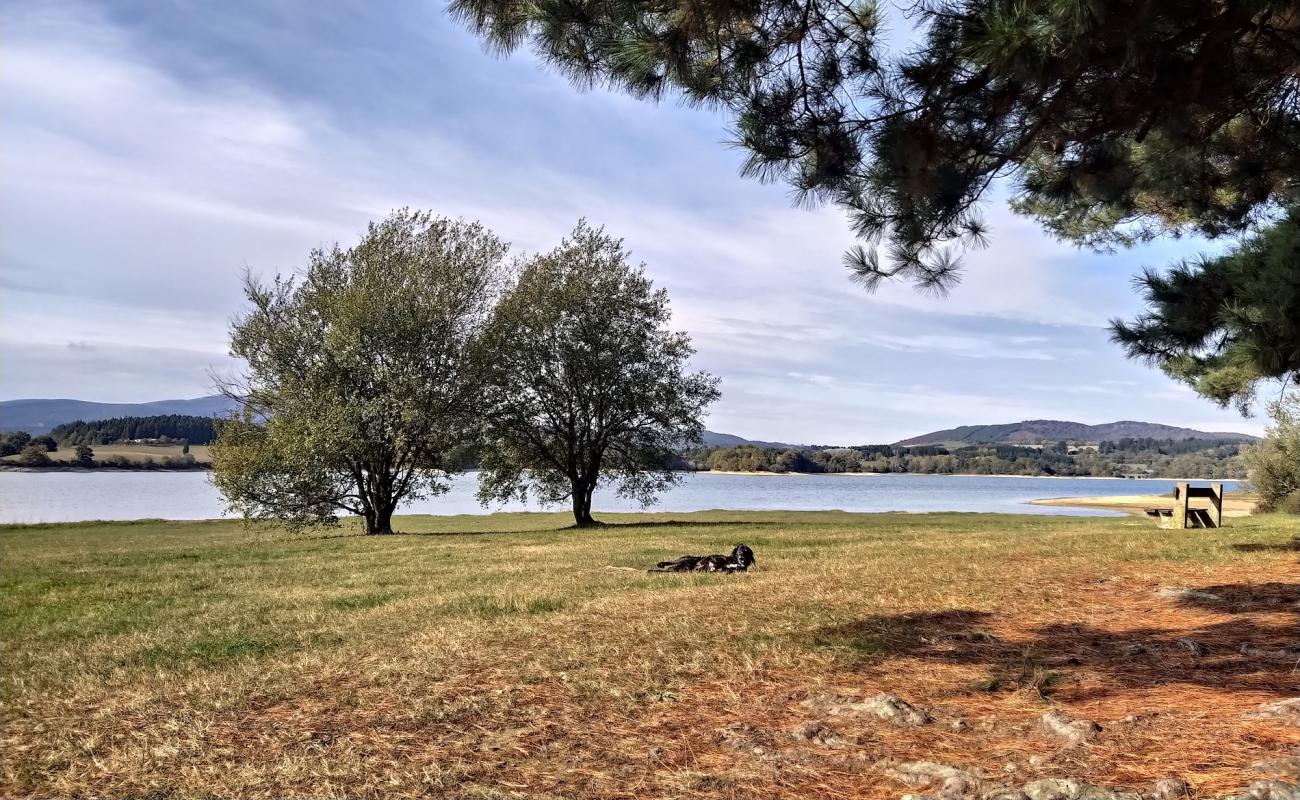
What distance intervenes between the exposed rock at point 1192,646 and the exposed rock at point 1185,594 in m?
2.38

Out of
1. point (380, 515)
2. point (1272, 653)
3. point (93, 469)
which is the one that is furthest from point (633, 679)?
point (93, 469)

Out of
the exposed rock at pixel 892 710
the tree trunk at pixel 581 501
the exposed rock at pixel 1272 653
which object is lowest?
the tree trunk at pixel 581 501

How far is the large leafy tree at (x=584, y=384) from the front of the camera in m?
27.8

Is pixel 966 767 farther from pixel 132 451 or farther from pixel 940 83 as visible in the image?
pixel 132 451

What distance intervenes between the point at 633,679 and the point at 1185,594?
6.33m

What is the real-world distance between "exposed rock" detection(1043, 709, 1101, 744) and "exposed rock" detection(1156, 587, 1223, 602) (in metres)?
5.11

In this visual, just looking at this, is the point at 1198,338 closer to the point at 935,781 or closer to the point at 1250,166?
the point at 1250,166

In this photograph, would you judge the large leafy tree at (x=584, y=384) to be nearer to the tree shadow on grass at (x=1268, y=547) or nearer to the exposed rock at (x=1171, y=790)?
the tree shadow on grass at (x=1268, y=547)

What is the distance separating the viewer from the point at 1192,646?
591 cm

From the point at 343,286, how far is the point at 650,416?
10807 mm

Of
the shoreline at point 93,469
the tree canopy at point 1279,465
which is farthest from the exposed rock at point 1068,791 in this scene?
the shoreline at point 93,469

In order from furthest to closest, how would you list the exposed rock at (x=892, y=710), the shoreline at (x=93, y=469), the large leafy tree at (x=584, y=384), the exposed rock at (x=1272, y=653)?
A: the shoreline at (x=93, y=469) < the large leafy tree at (x=584, y=384) < the exposed rock at (x=1272, y=653) < the exposed rock at (x=892, y=710)

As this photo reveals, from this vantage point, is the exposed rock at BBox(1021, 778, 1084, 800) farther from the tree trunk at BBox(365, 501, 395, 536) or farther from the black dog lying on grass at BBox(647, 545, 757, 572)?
the tree trunk at BBox(365, 501, 395, 536)

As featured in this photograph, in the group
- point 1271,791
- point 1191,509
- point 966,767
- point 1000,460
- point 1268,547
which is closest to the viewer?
point 1271,791
